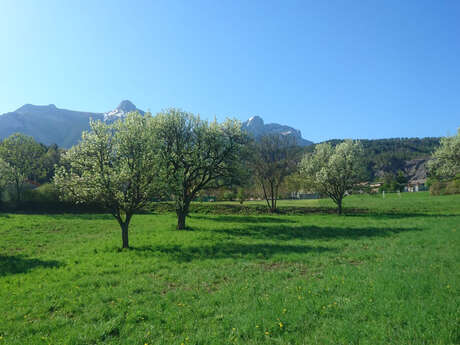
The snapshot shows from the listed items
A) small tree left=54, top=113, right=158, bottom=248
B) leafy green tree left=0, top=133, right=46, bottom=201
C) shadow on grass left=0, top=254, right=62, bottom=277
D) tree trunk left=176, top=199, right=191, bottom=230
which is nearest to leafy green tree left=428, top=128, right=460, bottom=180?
tree trunk left=176, top=199, right=191, bottom=230

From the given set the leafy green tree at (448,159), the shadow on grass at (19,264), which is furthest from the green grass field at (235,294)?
the leafy green tree at (448,159)

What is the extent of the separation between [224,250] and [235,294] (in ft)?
30.1

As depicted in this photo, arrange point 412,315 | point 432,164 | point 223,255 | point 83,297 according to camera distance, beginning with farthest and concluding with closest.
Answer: point 432,164, point 223,255, point 83,297, point 412,315

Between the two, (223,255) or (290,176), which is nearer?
(223,255)

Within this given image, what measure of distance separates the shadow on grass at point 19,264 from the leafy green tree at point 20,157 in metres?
48.8

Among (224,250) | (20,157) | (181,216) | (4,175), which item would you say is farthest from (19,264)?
(20,157)

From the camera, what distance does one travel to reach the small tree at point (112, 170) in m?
20.4

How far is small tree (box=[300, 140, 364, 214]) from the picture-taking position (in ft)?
152

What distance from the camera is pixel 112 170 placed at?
67.6 feet

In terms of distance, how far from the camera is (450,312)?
833 cm

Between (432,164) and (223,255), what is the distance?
149ft

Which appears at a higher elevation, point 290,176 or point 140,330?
point 290,176

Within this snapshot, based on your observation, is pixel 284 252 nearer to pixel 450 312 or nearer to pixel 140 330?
pixel 450 312

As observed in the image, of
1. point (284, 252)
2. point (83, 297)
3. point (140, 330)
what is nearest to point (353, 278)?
point (284, 252)
